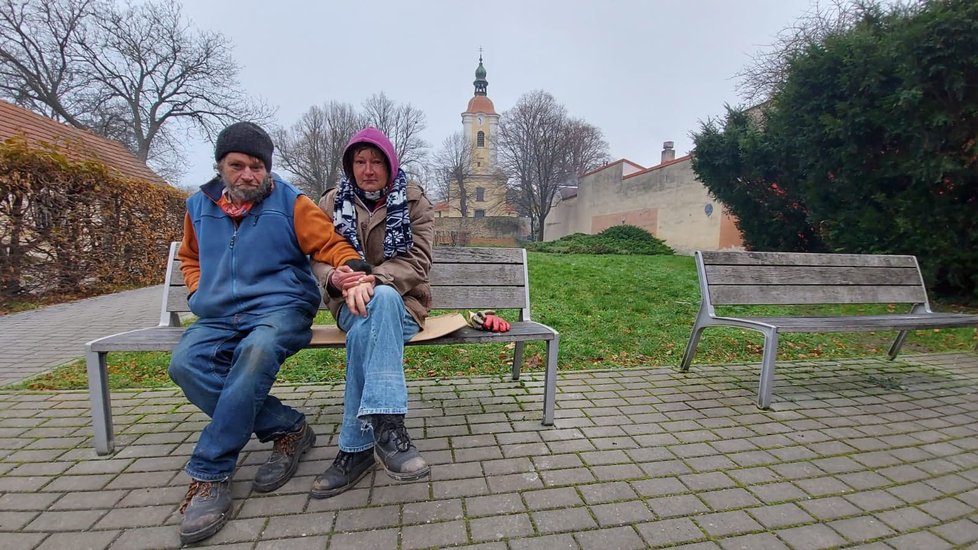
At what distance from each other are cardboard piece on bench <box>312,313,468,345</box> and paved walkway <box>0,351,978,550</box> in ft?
1.95

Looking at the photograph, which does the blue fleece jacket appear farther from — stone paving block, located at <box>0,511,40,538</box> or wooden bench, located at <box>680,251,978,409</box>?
wooden bench, located at <box>680,251,978,409</box>

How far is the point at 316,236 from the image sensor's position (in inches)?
93.4

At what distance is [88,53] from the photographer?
21094 millimetres

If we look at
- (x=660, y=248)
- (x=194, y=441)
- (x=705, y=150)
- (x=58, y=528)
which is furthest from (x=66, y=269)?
(x=660, y=248)

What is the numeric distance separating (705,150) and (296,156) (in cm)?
3700

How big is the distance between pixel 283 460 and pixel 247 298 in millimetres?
783

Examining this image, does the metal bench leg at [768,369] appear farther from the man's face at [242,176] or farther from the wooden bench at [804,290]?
the man's face at [242,176]

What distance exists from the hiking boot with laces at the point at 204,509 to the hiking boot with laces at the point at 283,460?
0.48 feet

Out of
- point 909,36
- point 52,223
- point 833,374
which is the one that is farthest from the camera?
point 52,223

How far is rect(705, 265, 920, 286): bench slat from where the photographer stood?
3570mm

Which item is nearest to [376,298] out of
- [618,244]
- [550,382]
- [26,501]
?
[550,382]

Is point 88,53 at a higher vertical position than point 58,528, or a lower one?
higher

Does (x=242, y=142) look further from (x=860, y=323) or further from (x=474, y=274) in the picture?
(x=860, y=323)

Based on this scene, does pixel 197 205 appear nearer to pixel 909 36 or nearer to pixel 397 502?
pixel 397 502
